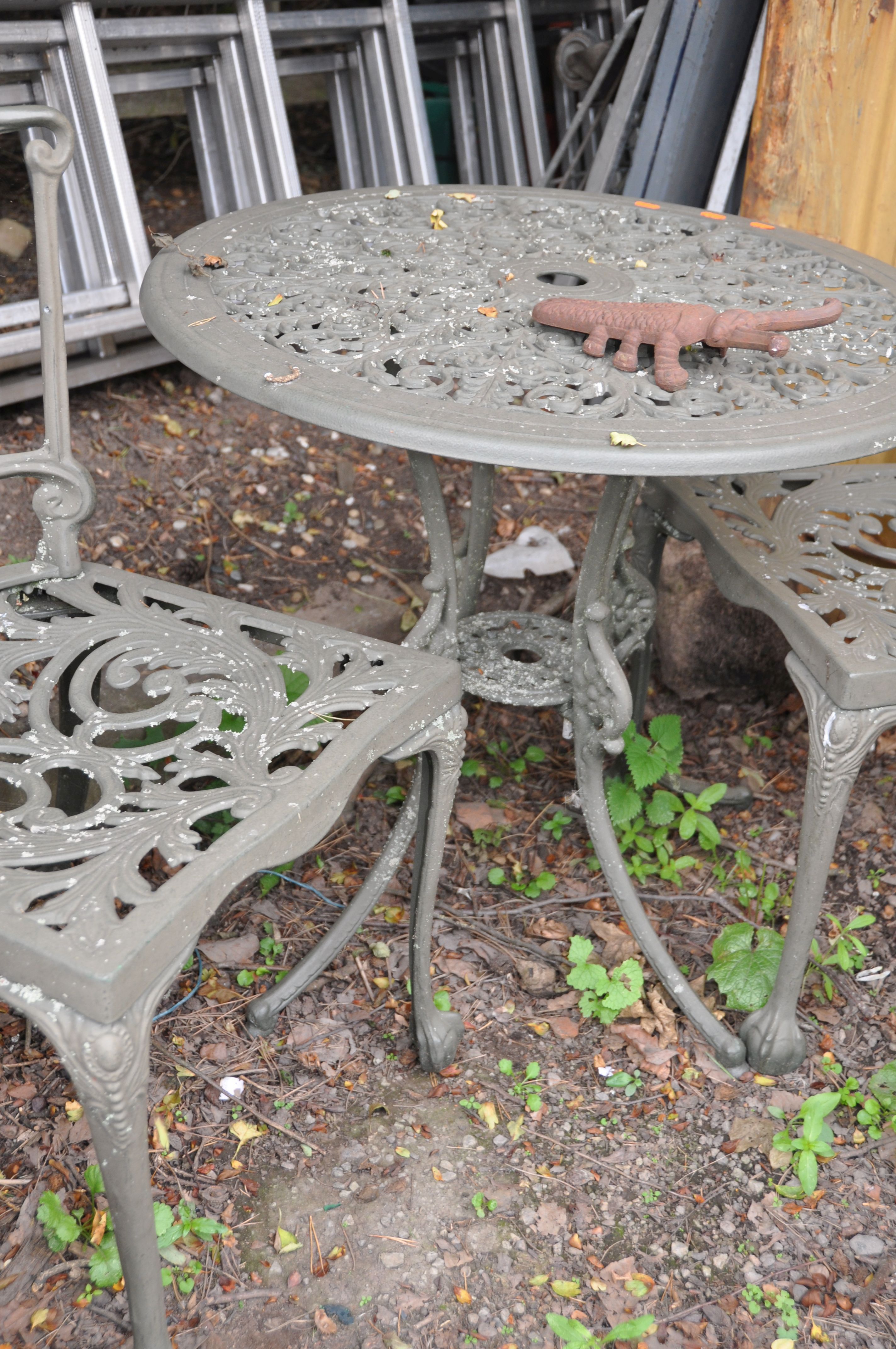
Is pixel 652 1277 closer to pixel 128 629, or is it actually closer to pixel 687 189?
pixel 128 629

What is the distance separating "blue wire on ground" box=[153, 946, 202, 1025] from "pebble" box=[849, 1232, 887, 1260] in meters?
1.23

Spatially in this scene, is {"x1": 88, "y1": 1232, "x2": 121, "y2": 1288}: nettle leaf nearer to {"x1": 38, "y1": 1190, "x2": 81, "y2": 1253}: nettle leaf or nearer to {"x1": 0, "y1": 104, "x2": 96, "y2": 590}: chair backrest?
{"x1": 38, "y1": 1190, "x2": 81, "y2": 1253}: nettle leaf

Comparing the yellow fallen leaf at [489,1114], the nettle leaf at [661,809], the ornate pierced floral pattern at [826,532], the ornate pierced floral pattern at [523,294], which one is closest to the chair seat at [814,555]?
the ornate pierced floral pattern at [826,532]

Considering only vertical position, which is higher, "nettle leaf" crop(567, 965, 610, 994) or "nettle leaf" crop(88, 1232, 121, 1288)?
"nettle leaf" crop(88, 1232, 121, 1288)

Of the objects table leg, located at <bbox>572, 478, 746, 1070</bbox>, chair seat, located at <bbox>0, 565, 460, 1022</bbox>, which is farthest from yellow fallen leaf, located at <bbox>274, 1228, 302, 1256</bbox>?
table leg, located at <bbox>572, 478, 746, 1070</bbox>

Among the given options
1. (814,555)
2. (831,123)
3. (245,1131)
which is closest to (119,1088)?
(245,1131)

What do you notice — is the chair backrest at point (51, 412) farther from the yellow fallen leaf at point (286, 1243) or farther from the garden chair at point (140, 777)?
the yellow fallen leaf at point (286, 1243)

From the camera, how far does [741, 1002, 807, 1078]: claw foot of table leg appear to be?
2.04 meters

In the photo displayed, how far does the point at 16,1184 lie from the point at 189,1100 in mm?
299

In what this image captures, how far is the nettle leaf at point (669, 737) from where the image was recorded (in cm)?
257

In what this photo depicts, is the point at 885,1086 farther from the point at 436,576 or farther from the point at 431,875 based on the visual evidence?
the point at 436,576

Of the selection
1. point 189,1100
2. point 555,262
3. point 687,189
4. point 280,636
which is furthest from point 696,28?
point 189,1100

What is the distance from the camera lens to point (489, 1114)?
6.43ft

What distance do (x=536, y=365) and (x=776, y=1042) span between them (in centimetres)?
130
